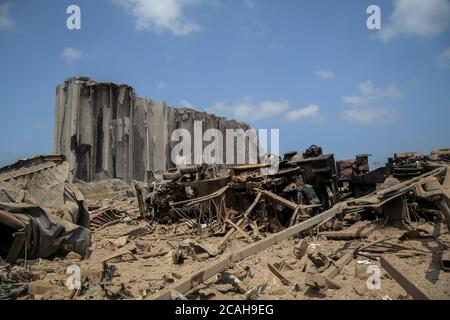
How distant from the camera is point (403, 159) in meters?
10.5

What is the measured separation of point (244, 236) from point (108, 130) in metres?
16.4

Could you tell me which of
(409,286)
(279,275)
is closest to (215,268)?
(279,275)

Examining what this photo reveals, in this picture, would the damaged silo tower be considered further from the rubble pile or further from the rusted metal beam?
the rusted metal beam

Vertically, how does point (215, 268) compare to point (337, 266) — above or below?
above

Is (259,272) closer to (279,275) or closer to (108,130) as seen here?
(279,275)

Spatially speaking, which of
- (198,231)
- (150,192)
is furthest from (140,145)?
(198,231)

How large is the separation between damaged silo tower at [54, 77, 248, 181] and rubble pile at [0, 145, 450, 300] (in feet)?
33.4

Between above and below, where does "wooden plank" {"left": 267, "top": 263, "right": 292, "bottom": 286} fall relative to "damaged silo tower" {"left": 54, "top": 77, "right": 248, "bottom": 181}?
below

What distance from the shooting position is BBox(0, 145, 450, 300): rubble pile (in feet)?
13.7

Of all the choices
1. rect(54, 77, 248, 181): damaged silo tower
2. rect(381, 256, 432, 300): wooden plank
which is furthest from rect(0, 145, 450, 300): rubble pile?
rect(54, 77, 248, 181): damaged silo tower

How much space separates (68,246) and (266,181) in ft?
16.2

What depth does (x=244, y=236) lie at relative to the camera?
306 inches

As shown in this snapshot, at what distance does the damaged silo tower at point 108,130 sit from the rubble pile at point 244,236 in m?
10.2

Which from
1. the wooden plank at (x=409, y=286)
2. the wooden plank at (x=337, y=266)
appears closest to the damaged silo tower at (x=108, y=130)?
the wooden plank at (x=337, y=266)
